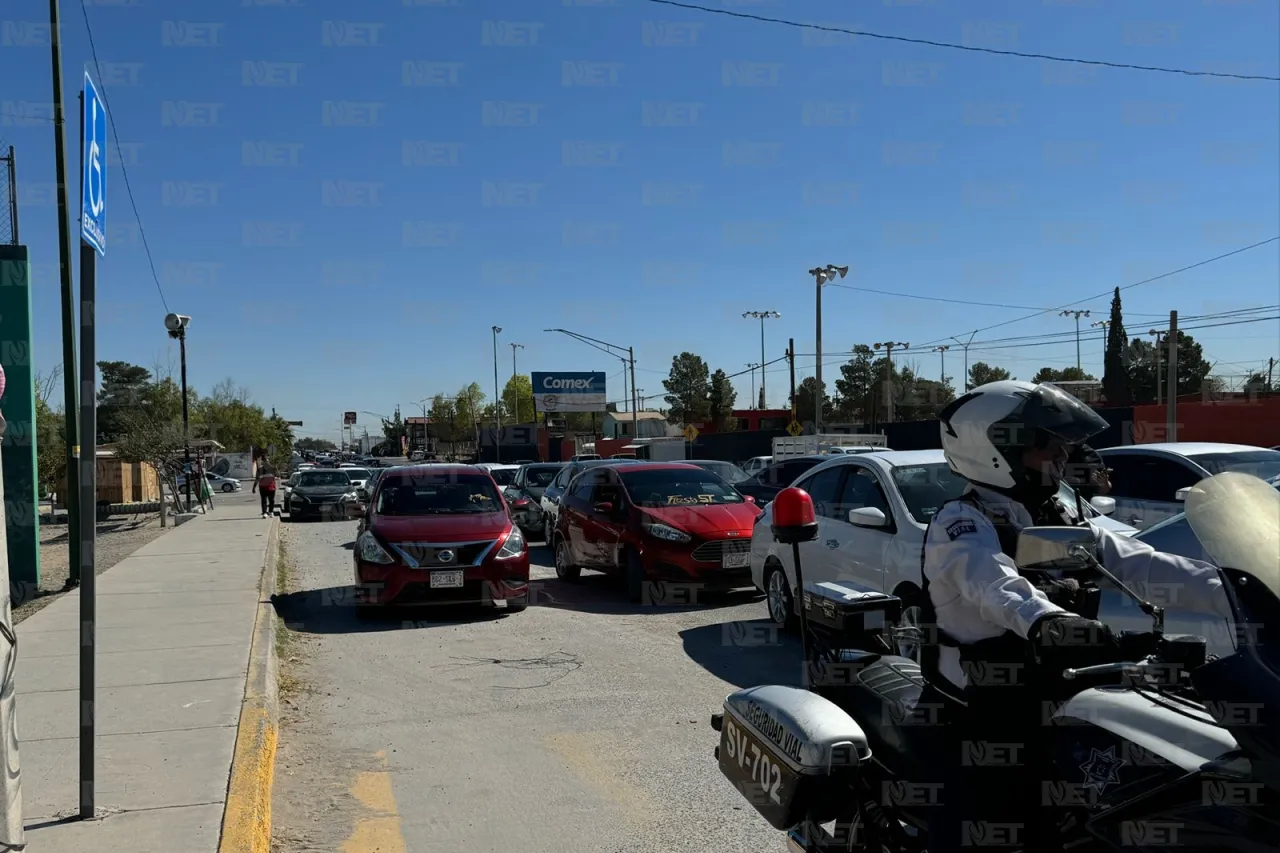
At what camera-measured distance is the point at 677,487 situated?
40.5ft

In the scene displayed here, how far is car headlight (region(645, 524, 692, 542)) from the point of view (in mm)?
11047

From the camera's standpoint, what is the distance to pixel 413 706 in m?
7.02

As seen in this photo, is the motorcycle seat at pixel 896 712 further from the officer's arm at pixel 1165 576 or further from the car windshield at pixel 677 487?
the car windshield at pixel 677 487

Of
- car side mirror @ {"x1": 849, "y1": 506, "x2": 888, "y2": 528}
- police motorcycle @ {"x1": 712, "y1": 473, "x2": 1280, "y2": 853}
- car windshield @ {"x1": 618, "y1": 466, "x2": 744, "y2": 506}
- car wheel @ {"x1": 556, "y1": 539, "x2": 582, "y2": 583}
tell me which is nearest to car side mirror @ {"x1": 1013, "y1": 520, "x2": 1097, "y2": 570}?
police motorcycle @ {"x1": 712, "y1": 473, "x2": 1280, "y2": 853}

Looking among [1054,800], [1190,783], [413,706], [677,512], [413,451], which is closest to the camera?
[1190,783]

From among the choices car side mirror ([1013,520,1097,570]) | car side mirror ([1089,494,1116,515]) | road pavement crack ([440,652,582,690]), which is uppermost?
car side mirror ([1013,520,1097,570])

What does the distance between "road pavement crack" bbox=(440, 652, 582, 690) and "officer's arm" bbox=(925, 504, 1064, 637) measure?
5284mm

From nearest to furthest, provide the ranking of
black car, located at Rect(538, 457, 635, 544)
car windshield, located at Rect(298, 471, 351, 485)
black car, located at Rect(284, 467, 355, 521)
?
black car, located at Rect(538, 457, 635, 544), black car, located at Rect(284, 467, 355, 521), car windshield, located at Rect(298, 471, 351, 485)

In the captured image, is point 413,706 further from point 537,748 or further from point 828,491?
point 828,491

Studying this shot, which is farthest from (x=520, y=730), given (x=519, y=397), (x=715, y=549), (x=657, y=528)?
(x=519, y=397)

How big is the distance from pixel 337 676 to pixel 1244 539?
7234mm

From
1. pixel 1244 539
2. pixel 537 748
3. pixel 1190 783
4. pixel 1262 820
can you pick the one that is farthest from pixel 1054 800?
pixel 537 748

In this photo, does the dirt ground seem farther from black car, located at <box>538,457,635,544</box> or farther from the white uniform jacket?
the white uniform jacket

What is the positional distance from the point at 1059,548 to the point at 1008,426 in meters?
0.66
